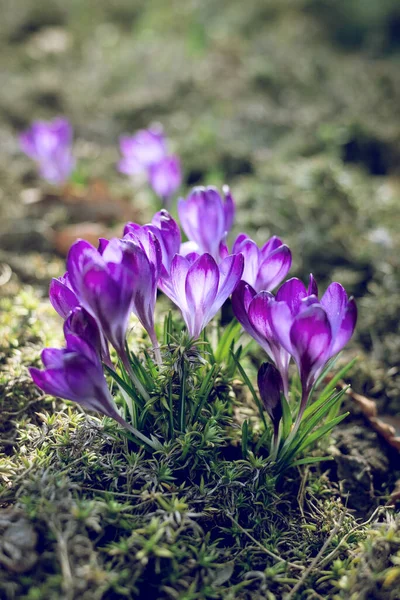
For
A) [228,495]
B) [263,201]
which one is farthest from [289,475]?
[263,201]

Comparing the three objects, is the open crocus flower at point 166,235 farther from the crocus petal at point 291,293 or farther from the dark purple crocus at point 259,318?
the crocus petal at point 291,293

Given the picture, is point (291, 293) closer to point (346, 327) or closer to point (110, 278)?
point (346, 327)

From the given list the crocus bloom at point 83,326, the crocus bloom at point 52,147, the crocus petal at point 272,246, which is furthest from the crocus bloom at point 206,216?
the crocus bloom at point 52,147

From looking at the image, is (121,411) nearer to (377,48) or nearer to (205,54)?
(205,54)

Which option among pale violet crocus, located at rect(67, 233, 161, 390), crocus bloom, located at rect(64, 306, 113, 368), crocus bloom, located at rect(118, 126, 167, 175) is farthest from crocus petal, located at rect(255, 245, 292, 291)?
crocus bloom, located at rect(118, 126, 167, 175)

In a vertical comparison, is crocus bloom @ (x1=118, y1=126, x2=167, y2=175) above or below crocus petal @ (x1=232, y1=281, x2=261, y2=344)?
above

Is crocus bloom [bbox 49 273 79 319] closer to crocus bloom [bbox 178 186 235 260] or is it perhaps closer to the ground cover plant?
the ground cover plant
